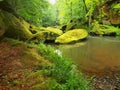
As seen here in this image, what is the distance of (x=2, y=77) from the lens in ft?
23.5

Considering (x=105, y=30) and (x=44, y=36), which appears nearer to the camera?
(x=44, y=36)

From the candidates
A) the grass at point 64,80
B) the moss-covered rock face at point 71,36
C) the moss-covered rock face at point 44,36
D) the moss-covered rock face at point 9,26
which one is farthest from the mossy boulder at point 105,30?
the grass at point 64,80

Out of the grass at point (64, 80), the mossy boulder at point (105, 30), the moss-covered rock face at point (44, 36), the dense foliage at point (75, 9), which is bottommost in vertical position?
the mossy boulder at point (105, 30)

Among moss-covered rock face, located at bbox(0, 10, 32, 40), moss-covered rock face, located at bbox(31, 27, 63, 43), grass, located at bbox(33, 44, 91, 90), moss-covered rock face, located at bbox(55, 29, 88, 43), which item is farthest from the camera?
moss-covered rock face, located at bbox(55, 29, 88, 43)

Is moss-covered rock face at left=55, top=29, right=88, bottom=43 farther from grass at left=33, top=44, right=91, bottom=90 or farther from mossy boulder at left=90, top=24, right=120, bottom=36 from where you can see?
grass at left=33, top=44, right=91, bottom=90

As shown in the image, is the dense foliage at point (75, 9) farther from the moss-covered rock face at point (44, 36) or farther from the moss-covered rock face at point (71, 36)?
the moss-covered rock face at point (44, 36)

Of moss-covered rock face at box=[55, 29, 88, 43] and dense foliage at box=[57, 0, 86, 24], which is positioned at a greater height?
dense foliage at box=[57, 0, 86, 24]

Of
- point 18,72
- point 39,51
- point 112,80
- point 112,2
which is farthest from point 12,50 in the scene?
point 112,2

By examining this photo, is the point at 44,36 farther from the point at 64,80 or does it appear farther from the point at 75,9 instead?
the point at 75,9

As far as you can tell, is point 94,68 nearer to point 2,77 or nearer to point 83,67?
point 83,67

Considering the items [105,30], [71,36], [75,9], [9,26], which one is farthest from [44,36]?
[75,9]

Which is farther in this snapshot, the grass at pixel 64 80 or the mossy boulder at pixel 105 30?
the mossy boulder at pixel 105 30

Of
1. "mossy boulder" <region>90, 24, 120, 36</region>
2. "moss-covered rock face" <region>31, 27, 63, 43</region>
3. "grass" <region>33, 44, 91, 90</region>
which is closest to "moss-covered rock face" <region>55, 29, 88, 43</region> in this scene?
"moss-covered rock face" <region>31, 27, 63, 43</region>

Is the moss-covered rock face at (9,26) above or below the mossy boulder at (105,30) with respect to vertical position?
above
